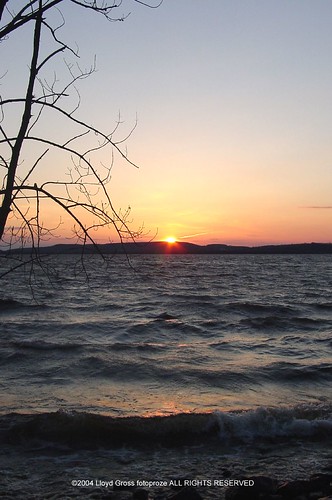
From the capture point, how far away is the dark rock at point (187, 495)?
17.7ft

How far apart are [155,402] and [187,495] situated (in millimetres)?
4564

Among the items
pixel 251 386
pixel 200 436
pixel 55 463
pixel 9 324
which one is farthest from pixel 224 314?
pixel 55 463

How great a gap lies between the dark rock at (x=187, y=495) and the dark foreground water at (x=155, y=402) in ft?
1.16

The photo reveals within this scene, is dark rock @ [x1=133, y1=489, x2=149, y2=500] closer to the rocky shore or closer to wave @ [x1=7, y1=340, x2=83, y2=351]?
the rocky shore

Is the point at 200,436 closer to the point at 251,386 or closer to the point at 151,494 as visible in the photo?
the point at 151,494

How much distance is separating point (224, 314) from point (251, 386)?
13.5 meters

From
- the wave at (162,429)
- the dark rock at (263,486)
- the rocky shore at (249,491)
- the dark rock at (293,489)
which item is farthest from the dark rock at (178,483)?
the wave at (162,429)

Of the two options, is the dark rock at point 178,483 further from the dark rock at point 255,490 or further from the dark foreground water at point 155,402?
the dark rock at point 255,490

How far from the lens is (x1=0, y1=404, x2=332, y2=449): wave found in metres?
7.92

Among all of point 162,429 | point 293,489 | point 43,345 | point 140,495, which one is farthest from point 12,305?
point 293,489

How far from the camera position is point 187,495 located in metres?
5.43

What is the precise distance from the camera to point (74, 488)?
6.04m

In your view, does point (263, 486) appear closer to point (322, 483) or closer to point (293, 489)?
point (293, 489)

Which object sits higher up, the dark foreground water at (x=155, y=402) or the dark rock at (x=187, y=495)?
the dark rock at (x=187, y=495)
